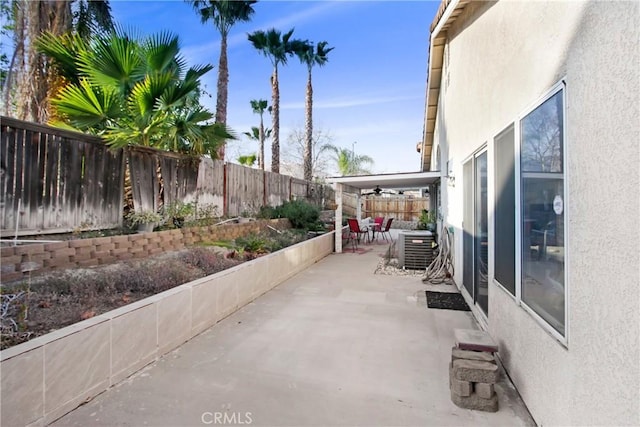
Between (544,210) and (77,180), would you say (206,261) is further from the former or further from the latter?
(544,210)

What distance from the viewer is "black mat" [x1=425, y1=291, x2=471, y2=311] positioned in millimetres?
5184

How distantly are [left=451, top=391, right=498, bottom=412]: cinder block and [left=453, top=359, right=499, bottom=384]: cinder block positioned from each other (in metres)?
0.13

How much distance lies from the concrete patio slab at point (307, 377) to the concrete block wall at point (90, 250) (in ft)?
6.41

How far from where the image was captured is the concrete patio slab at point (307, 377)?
239 cm

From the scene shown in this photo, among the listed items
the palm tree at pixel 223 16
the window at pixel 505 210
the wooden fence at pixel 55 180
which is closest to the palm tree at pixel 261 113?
the palm tree at pixel 223 16

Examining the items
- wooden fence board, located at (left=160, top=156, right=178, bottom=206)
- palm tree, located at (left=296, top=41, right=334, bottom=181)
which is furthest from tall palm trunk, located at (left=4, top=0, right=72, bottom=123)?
palm tree, located at (left=296, top=41, right=334, bottom=181)

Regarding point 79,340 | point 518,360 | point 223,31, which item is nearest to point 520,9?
point 518,360

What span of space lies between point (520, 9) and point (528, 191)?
1.61 m

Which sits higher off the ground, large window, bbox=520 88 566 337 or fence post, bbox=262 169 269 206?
fence post, bbox=262 169 269 206

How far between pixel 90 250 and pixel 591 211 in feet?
17.5

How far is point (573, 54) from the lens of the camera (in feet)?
6.23

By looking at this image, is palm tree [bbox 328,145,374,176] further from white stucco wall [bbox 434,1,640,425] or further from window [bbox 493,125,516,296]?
white stucco wall [bbox 434,1,640,425]

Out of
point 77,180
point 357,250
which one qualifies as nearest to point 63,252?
point 77,180

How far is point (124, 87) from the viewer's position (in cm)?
599
